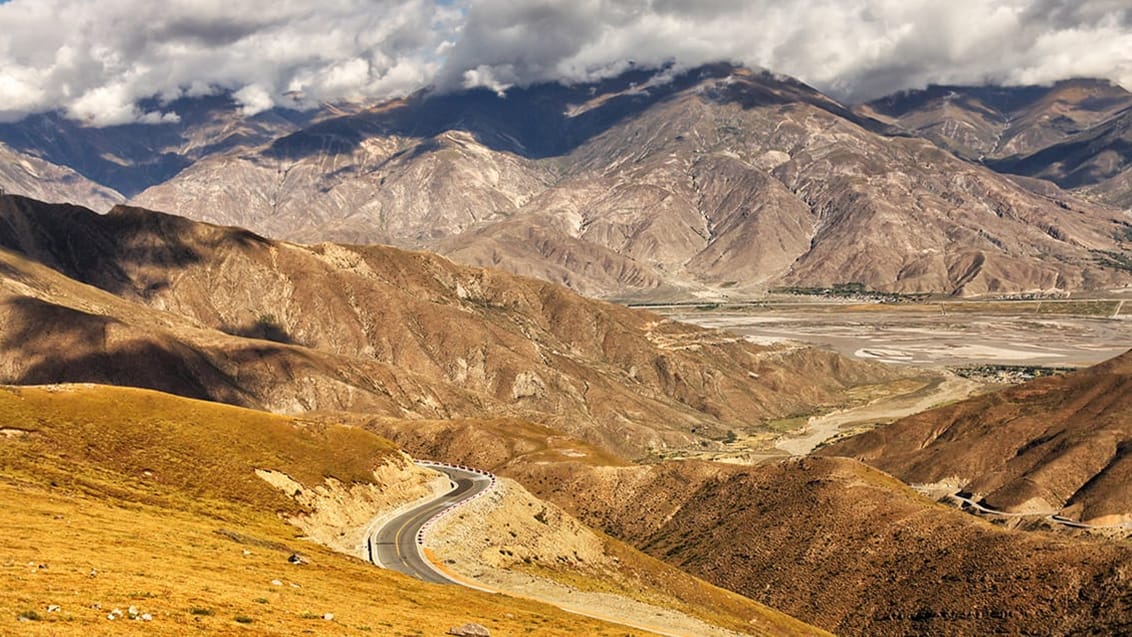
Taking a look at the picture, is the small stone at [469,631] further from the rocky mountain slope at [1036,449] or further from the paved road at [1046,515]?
the rocky mountain slope at [1036,449]

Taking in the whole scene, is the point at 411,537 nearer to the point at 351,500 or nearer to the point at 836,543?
the point at 351,500

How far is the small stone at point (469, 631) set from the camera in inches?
1857

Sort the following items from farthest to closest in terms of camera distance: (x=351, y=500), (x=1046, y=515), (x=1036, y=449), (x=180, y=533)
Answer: (x=1036, y=449)
(x=1046, y=515)
(x=351, y=500)
(x=180, y=533)

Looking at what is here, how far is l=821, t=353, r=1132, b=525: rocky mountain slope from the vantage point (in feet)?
466

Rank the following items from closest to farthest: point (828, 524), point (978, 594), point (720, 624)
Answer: point (720, 624) → point (978, 594) → point (828, 524)

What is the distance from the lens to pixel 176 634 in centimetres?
3444

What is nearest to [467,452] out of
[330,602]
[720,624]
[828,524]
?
[828,524]

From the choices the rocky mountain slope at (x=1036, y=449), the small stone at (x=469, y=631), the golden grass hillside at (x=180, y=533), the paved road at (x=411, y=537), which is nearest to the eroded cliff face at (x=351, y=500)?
the paved road at (x=411, y=537)

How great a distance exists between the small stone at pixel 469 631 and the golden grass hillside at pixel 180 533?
30.6 inches

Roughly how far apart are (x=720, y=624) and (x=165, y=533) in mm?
49537

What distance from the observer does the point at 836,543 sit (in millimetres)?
111062

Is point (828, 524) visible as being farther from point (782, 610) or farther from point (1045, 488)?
point (1045, 488)

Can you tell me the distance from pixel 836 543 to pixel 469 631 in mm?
75875

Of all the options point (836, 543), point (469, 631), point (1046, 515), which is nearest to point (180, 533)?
point (469, 631)
